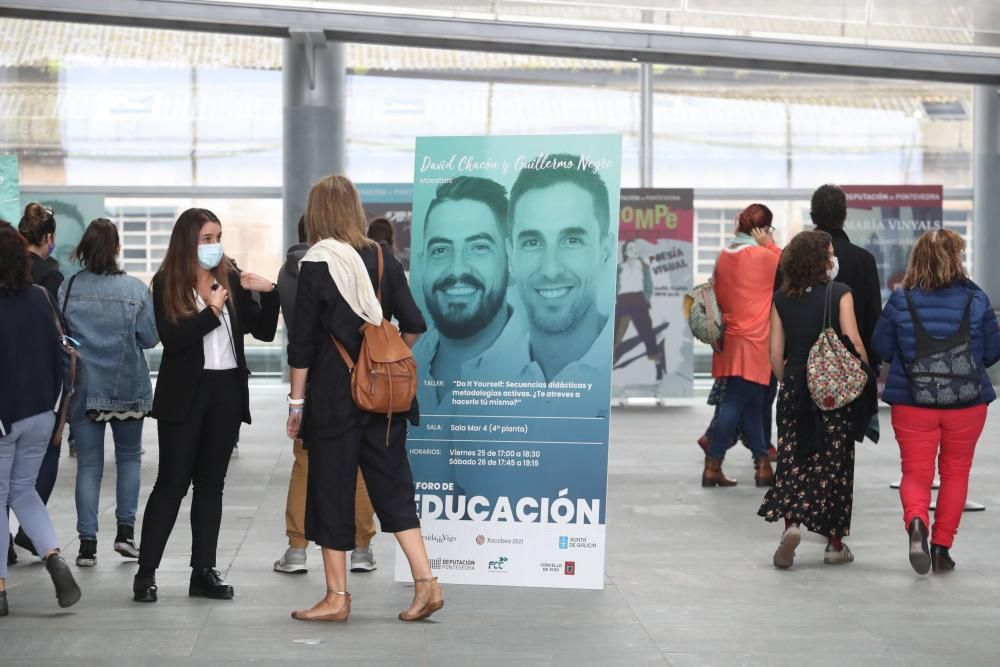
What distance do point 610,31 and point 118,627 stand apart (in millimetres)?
8131

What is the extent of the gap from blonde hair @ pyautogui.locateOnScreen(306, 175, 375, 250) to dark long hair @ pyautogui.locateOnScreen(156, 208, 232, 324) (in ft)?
1.54

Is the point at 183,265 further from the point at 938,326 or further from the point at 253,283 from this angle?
the point at 938,326

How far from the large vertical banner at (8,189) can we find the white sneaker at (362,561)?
181 inches

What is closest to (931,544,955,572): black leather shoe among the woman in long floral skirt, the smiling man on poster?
the woman in long floral skirt

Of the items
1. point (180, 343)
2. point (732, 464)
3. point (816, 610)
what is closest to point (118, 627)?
point (180, 343)

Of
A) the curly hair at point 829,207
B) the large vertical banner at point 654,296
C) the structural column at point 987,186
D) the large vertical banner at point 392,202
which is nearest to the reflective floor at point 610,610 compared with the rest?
the curly hair at point 829,207

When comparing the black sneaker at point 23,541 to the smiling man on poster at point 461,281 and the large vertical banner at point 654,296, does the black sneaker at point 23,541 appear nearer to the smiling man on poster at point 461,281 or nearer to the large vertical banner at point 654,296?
the smiling man on poster at point 461,281

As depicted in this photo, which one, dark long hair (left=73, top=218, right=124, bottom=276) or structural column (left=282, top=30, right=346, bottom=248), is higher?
structural column (left=282, top=30, right=346, bottom=248)

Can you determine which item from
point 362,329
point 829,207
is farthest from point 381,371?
point 829,207

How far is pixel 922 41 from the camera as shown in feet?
40.7

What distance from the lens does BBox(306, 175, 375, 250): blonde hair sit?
208 inches

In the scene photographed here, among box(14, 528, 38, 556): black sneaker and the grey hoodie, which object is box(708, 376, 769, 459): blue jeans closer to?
the grey hoodie

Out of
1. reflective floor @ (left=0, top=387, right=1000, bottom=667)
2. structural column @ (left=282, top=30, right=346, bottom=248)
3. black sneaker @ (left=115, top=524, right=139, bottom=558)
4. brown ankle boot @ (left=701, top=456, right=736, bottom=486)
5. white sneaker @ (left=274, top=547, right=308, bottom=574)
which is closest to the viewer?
reflective floor @ (left=0, top=387, right=1000, bottom=667)

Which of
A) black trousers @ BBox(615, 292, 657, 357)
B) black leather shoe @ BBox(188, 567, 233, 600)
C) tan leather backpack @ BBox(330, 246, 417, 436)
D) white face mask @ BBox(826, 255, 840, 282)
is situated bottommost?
black leather shoe @ BBox(188, 567, 233, 600)
